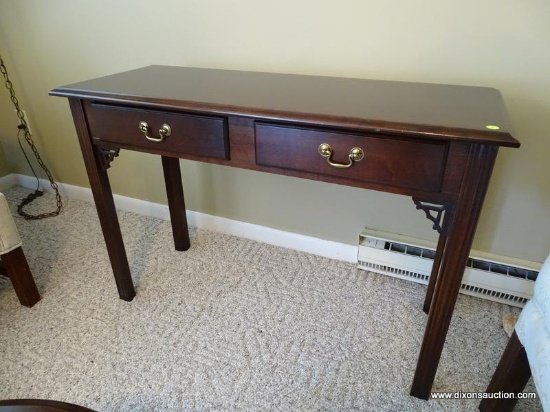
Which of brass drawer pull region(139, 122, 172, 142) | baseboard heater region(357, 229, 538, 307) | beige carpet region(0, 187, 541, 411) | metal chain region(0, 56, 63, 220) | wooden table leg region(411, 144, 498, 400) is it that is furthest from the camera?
metal chain region(0, 56, 63, 220)

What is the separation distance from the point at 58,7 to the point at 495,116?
64.8 inches

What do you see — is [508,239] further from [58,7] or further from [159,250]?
[58,7]

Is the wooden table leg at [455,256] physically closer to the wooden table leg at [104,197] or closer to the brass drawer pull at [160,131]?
the brass drawer pull at [160,131]

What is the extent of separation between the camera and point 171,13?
A: 1.39 metres

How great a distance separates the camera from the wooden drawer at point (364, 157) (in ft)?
2.53

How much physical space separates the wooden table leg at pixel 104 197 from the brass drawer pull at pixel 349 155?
656mm

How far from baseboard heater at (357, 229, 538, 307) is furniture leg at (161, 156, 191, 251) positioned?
2.33 feet

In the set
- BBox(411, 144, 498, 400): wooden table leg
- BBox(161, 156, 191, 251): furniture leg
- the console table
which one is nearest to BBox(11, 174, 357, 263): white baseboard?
BBox(161, 156, 191, 251): furniture leg

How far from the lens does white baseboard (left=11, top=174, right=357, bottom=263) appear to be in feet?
5.14

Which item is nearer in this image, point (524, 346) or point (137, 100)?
point (524, 346)

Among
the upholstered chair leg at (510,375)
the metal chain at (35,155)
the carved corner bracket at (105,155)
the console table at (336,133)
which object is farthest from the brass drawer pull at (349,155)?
the metal chain at (35,155)

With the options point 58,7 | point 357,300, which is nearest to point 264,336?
point 357,300

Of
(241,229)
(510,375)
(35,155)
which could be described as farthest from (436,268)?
(35,155)

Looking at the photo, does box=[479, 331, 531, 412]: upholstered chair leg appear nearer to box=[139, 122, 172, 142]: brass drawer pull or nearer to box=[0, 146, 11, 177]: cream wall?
box=[139, 122, 172, 142]: brass drawer pull
